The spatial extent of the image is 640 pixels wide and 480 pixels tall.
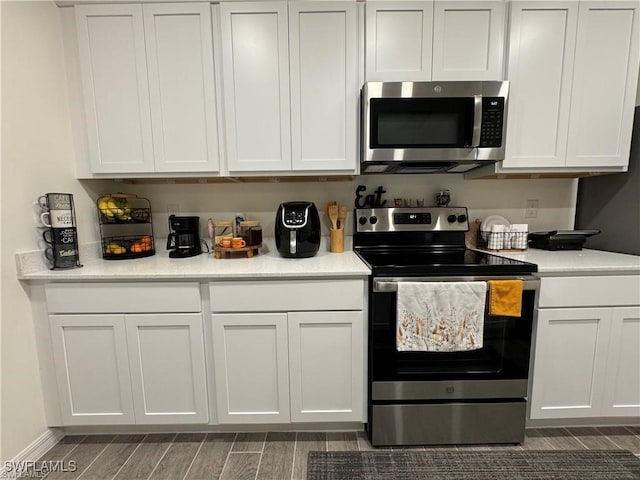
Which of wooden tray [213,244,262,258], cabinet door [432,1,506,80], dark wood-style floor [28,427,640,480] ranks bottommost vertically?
dark wood-style floor [28,427,640,480]

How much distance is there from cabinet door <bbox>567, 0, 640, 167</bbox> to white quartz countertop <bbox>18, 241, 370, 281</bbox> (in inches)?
57.6

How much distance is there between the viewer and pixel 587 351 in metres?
1.50

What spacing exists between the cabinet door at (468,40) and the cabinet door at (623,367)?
1.40 m

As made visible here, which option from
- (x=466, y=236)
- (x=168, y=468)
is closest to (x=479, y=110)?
(x=466, y=236)

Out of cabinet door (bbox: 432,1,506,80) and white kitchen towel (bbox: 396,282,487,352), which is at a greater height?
cabinet door (bbox: 432,1,506,80)

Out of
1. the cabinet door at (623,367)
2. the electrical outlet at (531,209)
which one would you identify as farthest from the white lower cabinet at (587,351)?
the electrical outlet at (531,209)

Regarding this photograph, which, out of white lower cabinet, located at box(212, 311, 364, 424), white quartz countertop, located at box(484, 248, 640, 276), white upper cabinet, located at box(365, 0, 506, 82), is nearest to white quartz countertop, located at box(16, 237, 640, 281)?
white quartz countertop, located at box(484, 248, 640, 276)

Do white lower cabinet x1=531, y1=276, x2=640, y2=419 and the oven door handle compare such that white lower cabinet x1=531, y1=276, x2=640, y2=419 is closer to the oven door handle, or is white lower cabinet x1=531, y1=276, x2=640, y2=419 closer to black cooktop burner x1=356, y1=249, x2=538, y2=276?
black cooktop burner x1=356, y1=249, x2=538, y2=276

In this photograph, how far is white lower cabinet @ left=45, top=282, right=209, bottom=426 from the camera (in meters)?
1.43

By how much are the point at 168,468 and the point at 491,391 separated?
1.61 metres

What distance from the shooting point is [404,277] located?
138 centimetres

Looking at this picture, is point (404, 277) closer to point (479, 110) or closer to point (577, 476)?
point (479, 110)

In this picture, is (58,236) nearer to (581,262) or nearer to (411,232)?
(411,232)

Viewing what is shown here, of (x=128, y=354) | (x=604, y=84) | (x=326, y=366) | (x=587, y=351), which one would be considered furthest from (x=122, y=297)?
(x=604, y=84)
